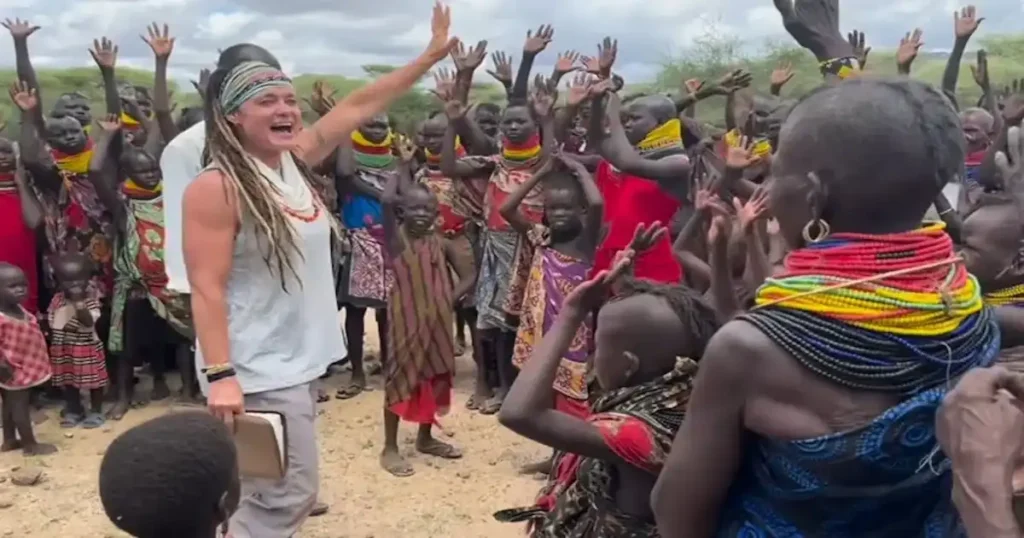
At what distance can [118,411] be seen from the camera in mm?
5648

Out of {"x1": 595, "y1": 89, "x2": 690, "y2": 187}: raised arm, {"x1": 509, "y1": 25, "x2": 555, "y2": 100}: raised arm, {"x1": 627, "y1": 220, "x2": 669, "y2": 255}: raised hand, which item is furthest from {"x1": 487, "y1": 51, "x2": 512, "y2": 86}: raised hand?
{"x1": 627, "y1": 220, "x2": 669, "y2": 255}: raised hand

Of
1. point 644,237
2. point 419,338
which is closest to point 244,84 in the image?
point 644,237

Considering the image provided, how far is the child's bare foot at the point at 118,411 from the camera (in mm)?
5625

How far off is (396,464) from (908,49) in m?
3.62

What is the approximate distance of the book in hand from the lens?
8.11 ft

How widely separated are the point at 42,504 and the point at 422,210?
2.07 m

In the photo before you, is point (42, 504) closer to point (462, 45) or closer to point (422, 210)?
Answer: point (422, 210)

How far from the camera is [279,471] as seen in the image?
8.23 ft

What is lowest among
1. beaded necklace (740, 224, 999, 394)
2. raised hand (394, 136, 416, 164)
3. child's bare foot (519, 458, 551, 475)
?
child's bare foot (519, 458, 551, 475)

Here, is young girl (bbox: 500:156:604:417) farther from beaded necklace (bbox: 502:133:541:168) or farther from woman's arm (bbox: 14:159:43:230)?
woman's arm (bbox: 14:159:43:230)

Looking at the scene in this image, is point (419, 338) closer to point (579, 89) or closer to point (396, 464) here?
point (396, 464)

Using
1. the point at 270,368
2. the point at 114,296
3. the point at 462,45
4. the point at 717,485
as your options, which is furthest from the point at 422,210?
the point at 717,485

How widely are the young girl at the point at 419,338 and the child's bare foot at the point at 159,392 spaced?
1.81m

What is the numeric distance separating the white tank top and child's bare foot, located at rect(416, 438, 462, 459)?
87.7 inches
